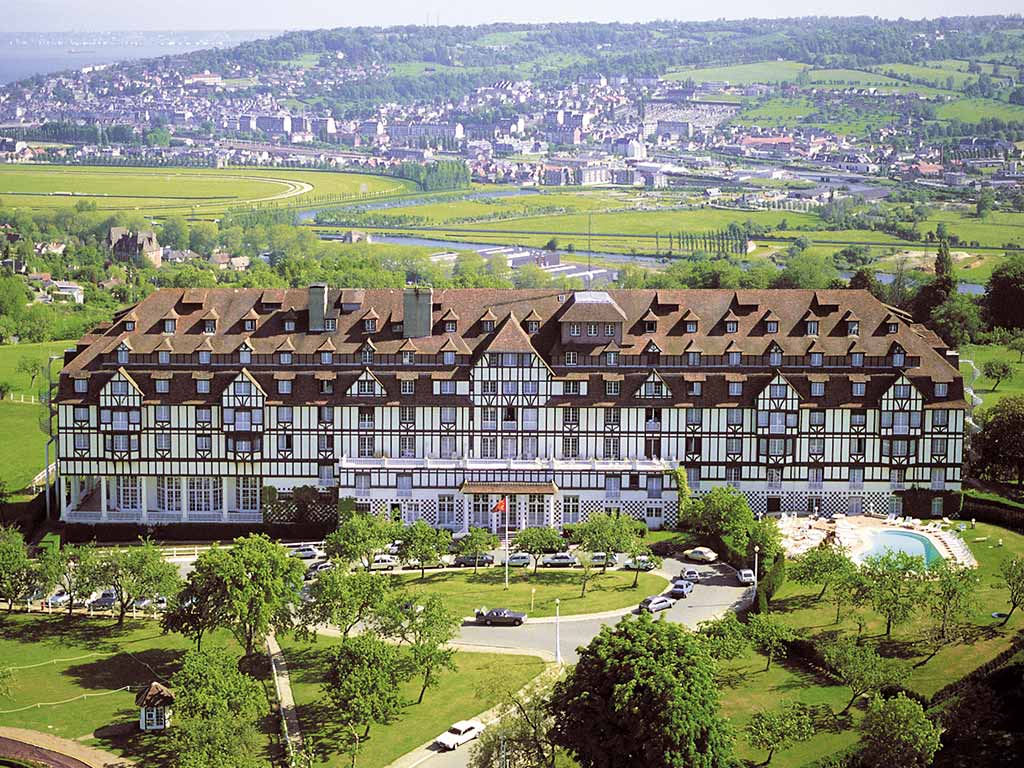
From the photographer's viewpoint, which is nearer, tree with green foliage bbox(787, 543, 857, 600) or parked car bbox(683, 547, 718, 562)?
tree with green foliage bbox(787, 543, 857, 600)

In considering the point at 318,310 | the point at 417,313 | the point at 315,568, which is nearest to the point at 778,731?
the point at 315,568

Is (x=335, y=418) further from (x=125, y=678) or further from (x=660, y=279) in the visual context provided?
(x=660, y=279)

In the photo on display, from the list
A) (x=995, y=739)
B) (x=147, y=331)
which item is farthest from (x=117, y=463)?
(x=995, y=739)

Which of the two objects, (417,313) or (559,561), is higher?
(417,313)

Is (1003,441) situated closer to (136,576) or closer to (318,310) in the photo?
(318,310)

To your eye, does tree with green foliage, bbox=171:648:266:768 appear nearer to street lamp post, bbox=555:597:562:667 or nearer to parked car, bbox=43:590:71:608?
street lamp post, bbox=555:597:562:667

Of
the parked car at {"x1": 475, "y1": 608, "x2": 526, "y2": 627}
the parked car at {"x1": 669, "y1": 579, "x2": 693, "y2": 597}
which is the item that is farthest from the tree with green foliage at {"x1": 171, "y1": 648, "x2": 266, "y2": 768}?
the parked car at {"x1": 669, "y1": 579, "x2": 693, "y2": 597}
